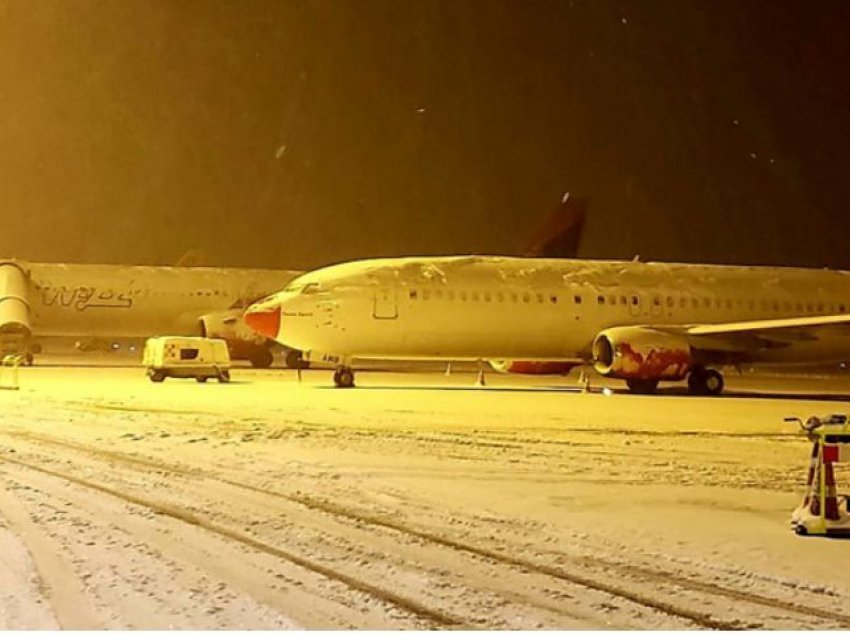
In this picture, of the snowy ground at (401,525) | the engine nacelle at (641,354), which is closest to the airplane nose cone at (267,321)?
the engine nacelle at (641,354)

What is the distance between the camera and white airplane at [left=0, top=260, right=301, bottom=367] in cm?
4116

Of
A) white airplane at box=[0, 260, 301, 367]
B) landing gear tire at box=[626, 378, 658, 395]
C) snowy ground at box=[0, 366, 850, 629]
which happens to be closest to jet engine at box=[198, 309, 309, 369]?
white airplane at box=[0, 260, 301, 367]

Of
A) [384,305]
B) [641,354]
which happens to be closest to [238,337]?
[384,305]

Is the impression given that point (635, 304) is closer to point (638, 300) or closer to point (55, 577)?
point (638, 300)

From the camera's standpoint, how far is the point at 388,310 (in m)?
27.2

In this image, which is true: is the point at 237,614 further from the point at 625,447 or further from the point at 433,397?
the point at 433,397

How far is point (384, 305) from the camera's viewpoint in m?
27.2

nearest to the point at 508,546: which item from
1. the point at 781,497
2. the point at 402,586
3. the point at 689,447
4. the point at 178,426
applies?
the point at 402,586

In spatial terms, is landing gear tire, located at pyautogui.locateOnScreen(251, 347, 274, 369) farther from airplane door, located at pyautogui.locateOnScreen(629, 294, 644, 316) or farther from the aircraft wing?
the aircraft wing

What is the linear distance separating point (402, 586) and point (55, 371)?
97.4 feet

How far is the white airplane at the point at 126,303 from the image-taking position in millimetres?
41156

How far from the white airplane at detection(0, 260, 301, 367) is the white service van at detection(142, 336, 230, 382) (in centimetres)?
975

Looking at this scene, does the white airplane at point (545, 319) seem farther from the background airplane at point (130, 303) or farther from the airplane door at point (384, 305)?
the background airplane at point (130, 303)

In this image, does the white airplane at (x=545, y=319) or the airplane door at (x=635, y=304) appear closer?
the white airplane at (x=545, y=319)
